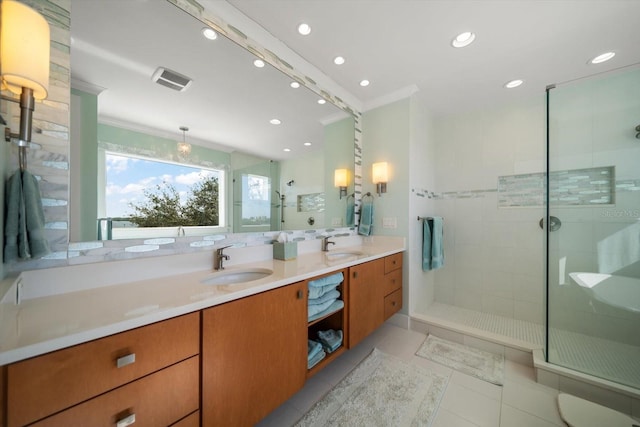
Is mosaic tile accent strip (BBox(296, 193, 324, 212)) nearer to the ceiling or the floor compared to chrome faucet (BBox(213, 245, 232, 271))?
nearer to the ceiling

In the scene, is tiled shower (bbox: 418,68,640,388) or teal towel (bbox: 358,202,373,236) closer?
tiled shower (bbox: 418,68,640,388)

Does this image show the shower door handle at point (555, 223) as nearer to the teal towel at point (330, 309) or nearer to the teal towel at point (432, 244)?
the teal towel at point (432, 244)

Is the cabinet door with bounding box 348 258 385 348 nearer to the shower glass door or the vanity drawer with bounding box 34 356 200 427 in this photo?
the vanity drawer with bounding box 34 356 200 427

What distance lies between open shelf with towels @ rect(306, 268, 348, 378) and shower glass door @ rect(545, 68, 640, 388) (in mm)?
1516

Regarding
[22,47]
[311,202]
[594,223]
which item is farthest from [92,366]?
[594,223]

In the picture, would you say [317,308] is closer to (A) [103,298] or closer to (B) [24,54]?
(A) [103,298]

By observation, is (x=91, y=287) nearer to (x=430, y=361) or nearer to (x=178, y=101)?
(x=178, y=101)

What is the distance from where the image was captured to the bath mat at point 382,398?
4.05ft

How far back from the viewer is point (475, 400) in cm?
140

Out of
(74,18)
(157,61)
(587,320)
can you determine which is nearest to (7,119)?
(74,18)

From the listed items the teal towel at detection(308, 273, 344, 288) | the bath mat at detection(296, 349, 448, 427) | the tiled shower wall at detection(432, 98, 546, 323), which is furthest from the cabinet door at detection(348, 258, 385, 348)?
the tiled shower wall at detection(432, 98, 546, 323)

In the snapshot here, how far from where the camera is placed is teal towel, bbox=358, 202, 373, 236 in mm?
2414

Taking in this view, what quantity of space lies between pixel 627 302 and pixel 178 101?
3.31 m

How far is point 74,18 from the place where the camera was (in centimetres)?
96
